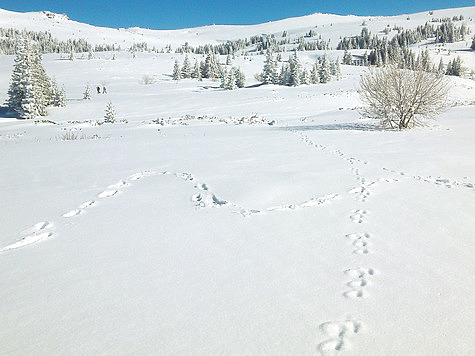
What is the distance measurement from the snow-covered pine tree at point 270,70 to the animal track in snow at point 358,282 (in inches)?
2337

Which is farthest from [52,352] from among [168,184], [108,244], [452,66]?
[452,66]

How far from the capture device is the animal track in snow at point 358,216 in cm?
462

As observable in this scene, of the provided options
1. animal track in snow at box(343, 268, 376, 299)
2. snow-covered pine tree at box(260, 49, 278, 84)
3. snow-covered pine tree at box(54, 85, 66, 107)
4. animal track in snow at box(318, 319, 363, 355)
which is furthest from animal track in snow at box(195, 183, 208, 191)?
snow-covered pine tree at box(260, 49, 278, 84)

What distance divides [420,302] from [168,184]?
5.72 m

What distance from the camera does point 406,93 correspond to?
15234mm

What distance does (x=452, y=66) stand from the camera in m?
82.1

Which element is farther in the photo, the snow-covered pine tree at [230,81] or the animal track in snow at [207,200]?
the snow-covered pine tree at [230,81]

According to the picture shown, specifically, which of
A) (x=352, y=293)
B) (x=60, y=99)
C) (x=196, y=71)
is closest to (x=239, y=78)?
(x=196, y=71)

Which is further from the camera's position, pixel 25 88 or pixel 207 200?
pixel 25 88

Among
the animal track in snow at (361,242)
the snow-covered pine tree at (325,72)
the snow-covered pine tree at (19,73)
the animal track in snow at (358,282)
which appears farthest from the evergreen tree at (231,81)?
the animal track in snow at (358,282)

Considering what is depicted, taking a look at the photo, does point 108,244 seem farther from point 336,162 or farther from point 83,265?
point 336,162

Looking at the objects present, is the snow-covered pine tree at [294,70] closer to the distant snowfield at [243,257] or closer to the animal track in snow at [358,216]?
the distant snowfield at [243,257]

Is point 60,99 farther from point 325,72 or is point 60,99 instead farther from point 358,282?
point 325,72

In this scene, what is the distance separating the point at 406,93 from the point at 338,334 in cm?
1610
